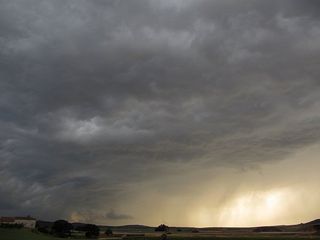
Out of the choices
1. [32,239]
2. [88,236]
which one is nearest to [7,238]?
[32,239]

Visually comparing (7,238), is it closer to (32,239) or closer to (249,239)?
(32,239)

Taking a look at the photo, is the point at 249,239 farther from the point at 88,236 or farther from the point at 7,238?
the point at 7,238

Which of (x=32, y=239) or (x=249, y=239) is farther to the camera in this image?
(x=249, y=239)

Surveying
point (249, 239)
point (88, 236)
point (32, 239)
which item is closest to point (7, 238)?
point (32, 239)

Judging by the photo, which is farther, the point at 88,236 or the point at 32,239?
the point at 88,236

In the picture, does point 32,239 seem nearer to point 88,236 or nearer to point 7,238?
point 7,238

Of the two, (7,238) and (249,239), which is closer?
(7,238)

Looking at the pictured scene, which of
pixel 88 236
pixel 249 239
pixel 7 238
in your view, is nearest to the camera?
pixel 7 238

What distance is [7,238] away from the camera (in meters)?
128

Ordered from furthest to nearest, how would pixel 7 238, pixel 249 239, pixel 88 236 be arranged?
pixel 88 236 < pixel 249 239 < pixel 7 238

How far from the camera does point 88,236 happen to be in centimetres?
19612

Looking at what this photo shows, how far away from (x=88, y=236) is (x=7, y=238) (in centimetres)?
7210

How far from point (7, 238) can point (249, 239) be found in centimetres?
9898
